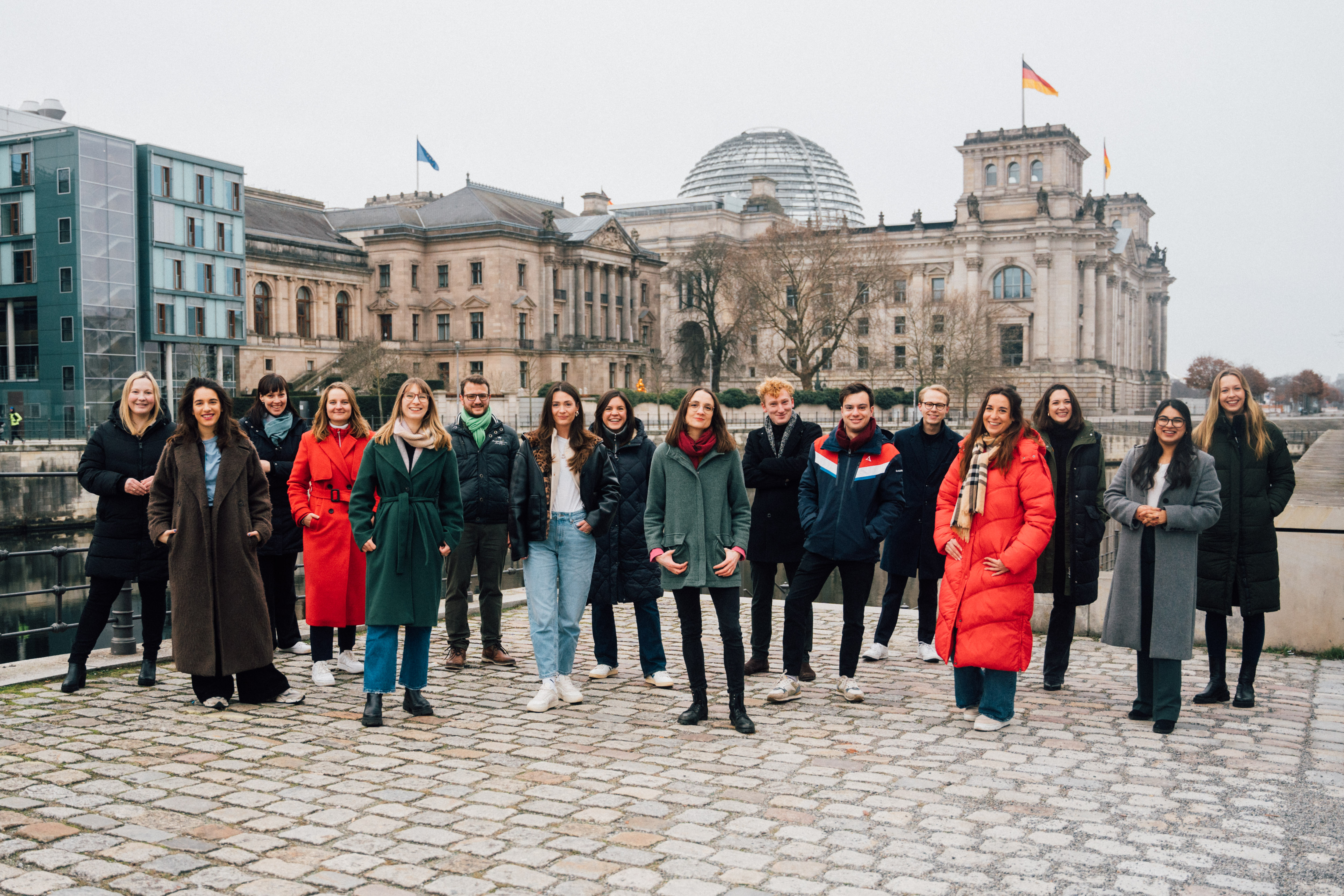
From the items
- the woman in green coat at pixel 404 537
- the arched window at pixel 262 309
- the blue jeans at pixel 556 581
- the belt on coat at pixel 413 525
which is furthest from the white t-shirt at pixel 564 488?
the arched window at pixel 262 309

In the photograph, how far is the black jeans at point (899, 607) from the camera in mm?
10141

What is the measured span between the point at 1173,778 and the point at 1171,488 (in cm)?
207

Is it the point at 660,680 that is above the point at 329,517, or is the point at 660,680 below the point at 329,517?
below

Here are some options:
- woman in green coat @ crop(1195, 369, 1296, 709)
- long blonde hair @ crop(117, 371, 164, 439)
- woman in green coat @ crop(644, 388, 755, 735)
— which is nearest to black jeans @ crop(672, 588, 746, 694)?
woman in green coat @ crop(644, 388, 755, 735)

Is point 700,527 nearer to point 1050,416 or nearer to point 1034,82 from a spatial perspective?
point 1050,416

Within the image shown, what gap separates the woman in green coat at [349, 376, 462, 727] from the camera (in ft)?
25.9

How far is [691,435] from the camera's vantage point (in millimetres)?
7957

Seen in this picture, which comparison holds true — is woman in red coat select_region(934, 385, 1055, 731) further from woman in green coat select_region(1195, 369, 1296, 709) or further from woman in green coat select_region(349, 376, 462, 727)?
woman in green coat select_region(349, 376, 462, 727)

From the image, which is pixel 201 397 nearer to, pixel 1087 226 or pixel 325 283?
pixel 325 283

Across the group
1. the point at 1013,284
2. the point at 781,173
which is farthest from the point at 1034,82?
the point at 781,173

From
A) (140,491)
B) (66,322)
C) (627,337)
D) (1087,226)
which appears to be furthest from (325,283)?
(140,491)

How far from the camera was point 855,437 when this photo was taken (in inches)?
333

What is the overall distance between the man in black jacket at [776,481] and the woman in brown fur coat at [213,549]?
3425mm

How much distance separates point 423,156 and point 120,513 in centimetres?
7935
